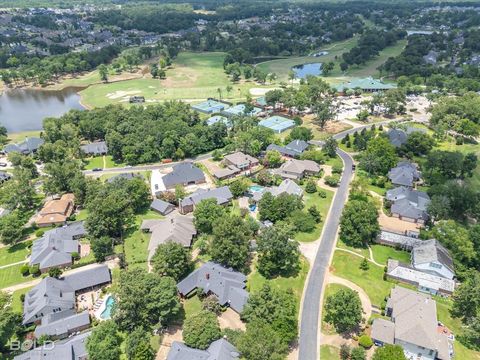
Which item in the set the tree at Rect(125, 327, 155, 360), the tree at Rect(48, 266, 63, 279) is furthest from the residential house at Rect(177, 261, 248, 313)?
the tree at Rect(48, 266, 63, 279)

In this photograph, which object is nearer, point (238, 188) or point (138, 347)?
point (138, 347)

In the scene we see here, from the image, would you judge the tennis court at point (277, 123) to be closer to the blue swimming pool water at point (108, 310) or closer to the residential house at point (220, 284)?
the residential house at point (220, 284)

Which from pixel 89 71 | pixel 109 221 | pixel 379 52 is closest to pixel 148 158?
pixel 109 221

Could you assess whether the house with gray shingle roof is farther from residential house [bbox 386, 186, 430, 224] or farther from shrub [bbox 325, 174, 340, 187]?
residential house [bbox 386, 186, 430, 224]

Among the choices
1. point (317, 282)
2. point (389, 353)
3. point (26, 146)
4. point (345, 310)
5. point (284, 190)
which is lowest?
point (317, 282)

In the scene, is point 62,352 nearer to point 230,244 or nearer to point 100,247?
point 100,247

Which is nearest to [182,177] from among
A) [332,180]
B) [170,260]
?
[170,260]

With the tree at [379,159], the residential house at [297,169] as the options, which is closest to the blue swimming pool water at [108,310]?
the residential house at [297,169]
